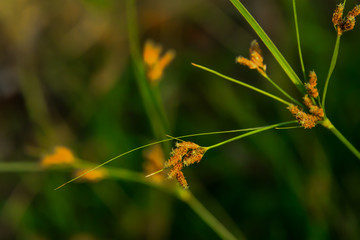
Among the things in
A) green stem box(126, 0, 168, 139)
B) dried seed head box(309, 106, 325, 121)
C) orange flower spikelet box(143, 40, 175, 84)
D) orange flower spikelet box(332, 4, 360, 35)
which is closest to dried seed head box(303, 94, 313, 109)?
dried seed head box(309, 106, 325, 121)

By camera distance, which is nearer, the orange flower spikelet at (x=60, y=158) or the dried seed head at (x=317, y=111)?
the dried seed head at (x=317, y=111)

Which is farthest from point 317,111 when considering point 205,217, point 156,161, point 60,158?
point 205,217

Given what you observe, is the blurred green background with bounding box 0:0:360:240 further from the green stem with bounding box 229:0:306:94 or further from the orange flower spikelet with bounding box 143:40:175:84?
the green stem with bounding box 229:0:306:94

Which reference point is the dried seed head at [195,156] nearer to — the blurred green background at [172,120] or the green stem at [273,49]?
the green stem at [273,49]

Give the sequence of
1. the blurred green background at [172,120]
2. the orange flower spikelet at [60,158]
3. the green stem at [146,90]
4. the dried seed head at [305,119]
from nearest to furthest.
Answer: the dried seed head at [305,119], the orange flower spikelet at [60,158], the green stem at [146,90], the blurred green background at [172,120]

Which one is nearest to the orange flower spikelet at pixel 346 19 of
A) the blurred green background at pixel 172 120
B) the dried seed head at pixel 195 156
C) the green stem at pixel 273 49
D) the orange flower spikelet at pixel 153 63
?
the green stem at pixel 273 49

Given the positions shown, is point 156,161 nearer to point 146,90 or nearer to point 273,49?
point 146,90

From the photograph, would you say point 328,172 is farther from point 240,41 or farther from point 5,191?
point 5,191

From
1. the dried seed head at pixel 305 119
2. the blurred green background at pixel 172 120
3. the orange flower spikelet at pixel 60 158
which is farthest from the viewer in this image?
the blurred green background at pixel 172 120

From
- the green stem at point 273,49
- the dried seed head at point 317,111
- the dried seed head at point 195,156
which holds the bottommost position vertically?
the dried seed head at point 195,156
